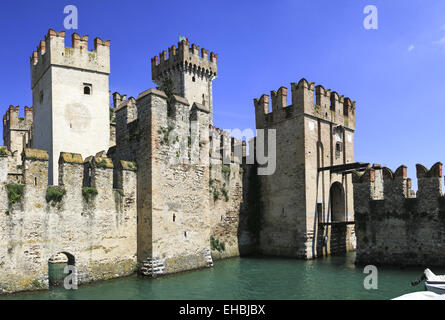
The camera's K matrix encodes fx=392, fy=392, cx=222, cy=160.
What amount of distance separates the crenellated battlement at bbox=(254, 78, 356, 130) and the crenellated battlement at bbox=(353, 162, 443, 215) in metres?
4.79

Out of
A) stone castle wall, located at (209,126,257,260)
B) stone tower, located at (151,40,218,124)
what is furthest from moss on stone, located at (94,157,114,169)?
stone tower, located at (151,40,218,124)

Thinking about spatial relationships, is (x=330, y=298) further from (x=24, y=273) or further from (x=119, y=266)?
(x=24, y=273)

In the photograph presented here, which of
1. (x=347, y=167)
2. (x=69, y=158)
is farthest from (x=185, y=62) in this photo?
(x=69, y=158)

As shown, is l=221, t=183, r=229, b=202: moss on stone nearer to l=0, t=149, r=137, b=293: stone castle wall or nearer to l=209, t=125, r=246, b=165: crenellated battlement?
l=209, t=125, r=246, b=165: crenellated battlement

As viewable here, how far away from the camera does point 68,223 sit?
43.2 feet

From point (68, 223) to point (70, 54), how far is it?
9.70m

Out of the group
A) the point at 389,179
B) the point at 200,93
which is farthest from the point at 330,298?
the point at 200,93

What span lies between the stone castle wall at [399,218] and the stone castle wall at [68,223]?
9.85 m

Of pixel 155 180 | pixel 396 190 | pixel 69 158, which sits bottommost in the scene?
pixel 396 190

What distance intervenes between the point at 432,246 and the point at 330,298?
21.0ft

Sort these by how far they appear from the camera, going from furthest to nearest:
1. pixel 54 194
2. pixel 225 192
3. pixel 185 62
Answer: pixel 185 62, pixel 225 192, pixel 54 194

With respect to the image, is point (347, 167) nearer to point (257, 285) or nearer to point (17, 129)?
point (257, 285)

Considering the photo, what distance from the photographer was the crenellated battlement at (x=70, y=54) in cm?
1878
